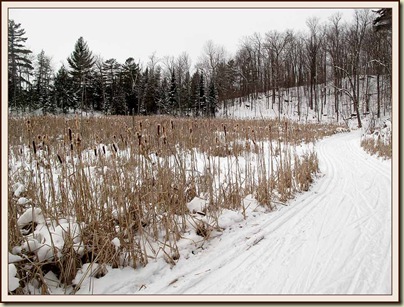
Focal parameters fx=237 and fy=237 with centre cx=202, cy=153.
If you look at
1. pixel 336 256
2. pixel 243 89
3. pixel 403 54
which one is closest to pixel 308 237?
pixel 336 256

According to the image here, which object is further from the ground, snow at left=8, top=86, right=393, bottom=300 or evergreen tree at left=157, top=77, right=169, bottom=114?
evergreen tree at left=157, top=77, right=169, bottom=114

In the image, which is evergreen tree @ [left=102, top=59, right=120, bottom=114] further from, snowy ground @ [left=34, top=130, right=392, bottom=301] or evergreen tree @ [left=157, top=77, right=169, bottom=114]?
snowy ground @ [left=34, top=130, right=392, bottom=301]

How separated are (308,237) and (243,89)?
151 ft

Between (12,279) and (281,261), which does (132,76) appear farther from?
(281,261)

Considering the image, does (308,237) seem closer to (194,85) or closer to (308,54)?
(194,85)

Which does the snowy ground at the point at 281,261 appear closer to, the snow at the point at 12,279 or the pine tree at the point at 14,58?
the snow at the point at 12,279

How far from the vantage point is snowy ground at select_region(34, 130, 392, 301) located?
1694 mm

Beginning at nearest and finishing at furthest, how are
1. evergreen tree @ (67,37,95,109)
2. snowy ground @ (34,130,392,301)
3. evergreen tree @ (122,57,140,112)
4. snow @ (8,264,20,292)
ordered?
snow @ (8,264,20,292), snowy ground @ (34,130,392,301), evergreen tree @ (67,37,95,109), evergreen tree @ (122,57,140,112)

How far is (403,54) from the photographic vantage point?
84.3 inches

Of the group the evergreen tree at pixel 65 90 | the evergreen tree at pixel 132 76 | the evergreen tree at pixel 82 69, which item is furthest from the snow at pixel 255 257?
the evergreen tree at pixel 65 90

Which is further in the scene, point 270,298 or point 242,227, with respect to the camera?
point 242,227

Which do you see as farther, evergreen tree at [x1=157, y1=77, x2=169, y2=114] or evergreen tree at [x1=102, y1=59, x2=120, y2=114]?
evergreen tree at [x1=102, y1=59, x2=120, y2=114]

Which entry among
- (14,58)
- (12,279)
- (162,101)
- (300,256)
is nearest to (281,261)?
(300,256)

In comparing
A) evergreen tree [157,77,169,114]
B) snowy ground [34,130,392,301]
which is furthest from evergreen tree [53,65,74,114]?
snowy ground [34,130,392,301]
